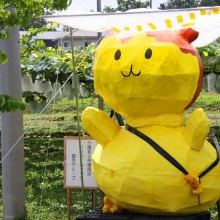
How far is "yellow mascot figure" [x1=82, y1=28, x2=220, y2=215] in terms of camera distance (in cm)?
578

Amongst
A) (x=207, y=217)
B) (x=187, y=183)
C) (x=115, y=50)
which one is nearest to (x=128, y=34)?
(x=115, y=50)

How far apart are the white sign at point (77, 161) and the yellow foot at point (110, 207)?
4.22 ft

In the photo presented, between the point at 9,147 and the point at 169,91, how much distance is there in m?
3.19

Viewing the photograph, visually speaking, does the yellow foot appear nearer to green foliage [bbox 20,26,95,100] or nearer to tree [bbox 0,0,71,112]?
tree [bbox 0,0,71,112]

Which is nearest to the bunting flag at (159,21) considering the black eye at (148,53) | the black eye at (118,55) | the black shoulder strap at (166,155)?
the black eye at (118,55)

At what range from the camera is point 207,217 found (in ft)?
20.5

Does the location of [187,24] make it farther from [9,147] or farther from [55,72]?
[55,72]

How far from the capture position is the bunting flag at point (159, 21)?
240 inches

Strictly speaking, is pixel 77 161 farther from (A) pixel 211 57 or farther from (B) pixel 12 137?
(A) pixel 211 57

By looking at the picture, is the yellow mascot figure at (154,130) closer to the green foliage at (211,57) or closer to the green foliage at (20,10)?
the green foliage at (20,10)

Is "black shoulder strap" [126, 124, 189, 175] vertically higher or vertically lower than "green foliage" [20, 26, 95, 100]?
lower

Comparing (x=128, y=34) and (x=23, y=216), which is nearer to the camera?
(x=128, y=34)

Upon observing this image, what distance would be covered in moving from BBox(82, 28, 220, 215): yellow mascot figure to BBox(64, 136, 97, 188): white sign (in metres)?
1.49

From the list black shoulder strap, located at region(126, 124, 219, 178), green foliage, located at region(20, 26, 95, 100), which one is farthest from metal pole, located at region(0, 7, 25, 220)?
black shoulder strap, located at region(126, 124, 219, 178)
